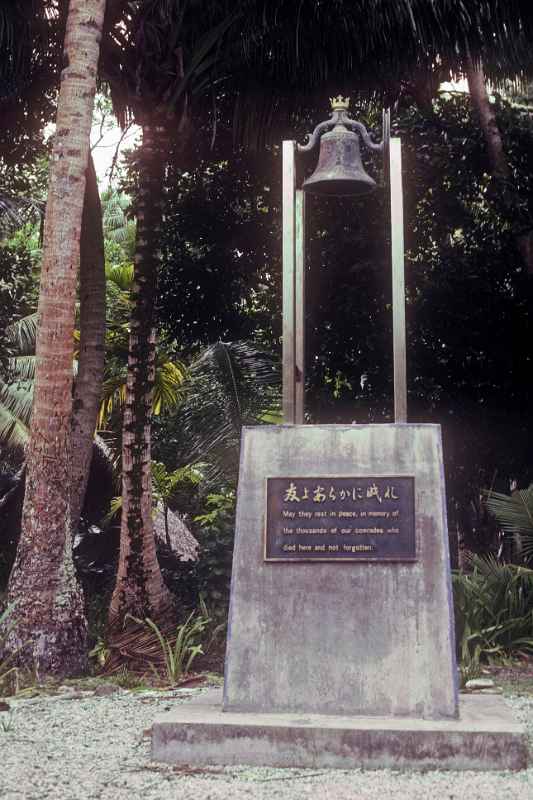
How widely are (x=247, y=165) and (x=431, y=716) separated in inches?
333

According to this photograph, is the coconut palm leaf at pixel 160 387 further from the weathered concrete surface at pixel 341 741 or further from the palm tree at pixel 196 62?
the weathered concrete surface at pixel 341 741

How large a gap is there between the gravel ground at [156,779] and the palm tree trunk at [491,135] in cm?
708

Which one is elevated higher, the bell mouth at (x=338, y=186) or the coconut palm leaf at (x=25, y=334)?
the coconut palm leaf at (x=25, y=334)

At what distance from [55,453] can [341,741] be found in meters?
4.12

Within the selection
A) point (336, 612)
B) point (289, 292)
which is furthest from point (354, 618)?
point (289, 292)

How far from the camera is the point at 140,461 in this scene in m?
9.29

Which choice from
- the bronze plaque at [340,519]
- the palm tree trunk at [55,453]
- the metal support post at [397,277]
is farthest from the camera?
the palm tree trunk at [55,453]

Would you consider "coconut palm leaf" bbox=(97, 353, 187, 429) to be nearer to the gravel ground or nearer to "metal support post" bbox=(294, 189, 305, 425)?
"metal support post" bbox=(294, 189, 305, 425)

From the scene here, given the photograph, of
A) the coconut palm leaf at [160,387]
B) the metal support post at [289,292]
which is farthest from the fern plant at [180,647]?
the coconut palm leaf at [160,387]

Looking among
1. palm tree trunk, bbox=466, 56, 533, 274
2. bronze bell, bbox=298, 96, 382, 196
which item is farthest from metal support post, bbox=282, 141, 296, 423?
palm tree trunk, bbox=466, 56, 533, 274

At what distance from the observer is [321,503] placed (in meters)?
5.26

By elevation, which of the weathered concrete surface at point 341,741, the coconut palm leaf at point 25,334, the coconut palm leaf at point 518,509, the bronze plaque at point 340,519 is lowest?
the weathered concrete surface at point 341,741

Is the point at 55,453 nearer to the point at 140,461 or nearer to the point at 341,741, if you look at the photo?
the point at 140,461

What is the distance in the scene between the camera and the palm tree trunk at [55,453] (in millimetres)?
7883
